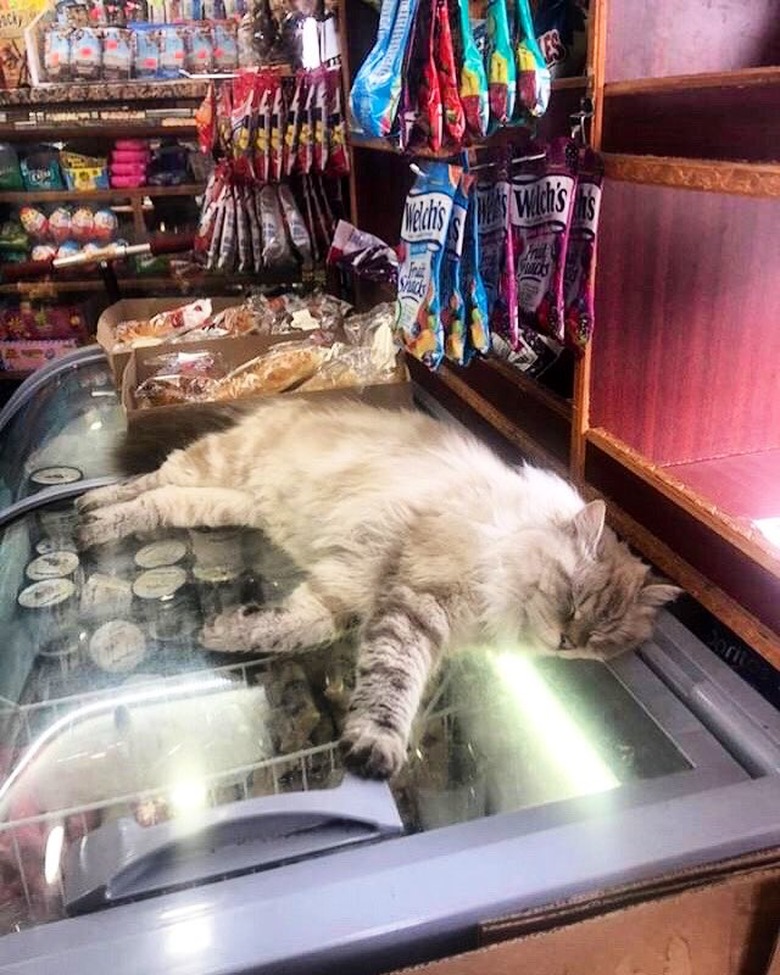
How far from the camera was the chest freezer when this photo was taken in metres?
0.78

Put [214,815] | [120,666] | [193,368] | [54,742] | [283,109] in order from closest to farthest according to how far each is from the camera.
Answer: [214,815]
[54,742]
[120,666]
[193,368]
[283,109]

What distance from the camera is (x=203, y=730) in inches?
45.1

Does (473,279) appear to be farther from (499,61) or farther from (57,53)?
(57,53)

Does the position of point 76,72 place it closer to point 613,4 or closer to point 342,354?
point 342,354

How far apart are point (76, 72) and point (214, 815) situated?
3.10m

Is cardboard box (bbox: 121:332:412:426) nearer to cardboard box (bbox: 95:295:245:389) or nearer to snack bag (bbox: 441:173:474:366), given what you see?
cardboard box (bbox: 95:295:245:389)

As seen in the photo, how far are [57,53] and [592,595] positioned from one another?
300 cm

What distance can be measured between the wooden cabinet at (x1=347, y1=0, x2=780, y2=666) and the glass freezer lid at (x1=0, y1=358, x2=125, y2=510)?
3.71 feet

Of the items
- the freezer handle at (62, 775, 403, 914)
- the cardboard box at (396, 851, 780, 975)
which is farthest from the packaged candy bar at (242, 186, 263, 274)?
the cardboard box at (396, 851, 780, 975)

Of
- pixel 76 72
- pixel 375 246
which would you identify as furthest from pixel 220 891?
pixel 76 72

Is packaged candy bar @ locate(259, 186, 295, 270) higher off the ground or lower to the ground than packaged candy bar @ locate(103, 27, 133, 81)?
lower

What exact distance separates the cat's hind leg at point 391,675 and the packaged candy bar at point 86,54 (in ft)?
8.87

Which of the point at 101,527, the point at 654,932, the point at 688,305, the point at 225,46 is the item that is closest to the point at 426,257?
the point at 688,305

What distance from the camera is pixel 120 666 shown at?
1275mm
